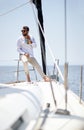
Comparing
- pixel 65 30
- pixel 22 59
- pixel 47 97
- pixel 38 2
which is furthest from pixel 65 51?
pixel 38 2

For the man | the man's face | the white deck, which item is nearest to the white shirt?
the man

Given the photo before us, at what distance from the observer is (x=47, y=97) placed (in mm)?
4469

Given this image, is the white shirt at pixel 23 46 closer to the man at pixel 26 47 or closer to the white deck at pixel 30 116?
the man at pixel 26 47

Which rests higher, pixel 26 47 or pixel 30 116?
pixel 26 47

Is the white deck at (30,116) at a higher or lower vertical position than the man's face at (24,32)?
lower

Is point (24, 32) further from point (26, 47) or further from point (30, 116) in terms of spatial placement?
point (30, 116)

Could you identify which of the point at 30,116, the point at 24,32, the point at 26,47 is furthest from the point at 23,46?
the point at 30,116

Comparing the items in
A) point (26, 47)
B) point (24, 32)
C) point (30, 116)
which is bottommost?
point (30, 116)

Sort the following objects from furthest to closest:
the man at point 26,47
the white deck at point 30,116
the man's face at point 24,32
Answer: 1. the man at point 26,47
2. the man's face at point 24,32
3. the white deck at point 30,116

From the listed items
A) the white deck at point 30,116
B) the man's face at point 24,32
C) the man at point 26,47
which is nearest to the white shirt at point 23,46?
the man at point 26,47

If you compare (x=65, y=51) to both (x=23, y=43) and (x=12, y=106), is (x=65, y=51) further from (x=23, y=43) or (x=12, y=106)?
(x=23, y=43)

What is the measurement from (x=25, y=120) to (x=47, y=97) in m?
1.54

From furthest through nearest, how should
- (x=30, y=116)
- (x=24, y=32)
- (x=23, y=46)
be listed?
1. (x=23, y=46)
2. (x=24, y=32)
3. (x=30, y=116)

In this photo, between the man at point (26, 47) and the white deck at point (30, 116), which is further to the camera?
the man at point (26, 47)
